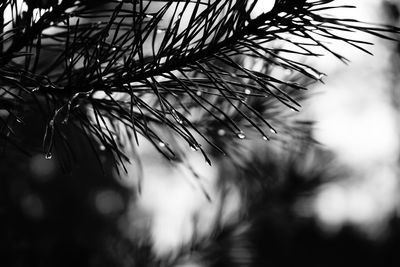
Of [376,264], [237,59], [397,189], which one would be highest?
[237,59]

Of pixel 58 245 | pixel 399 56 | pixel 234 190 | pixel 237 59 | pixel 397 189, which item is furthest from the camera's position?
pixel 397 189

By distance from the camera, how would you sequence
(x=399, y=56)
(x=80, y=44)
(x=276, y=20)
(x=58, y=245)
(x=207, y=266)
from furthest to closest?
(x=399, y=56) < (x=58, y=245) < (x=207, y=266) < (x=80, y=44) < (x=276, y=20)

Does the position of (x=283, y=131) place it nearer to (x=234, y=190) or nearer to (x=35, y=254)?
(x=234, y=190)

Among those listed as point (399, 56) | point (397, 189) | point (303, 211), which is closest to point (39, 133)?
point (303, 211)

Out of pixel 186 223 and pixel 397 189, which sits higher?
pixel 186 223

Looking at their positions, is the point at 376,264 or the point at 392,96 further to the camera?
the point at 376,264

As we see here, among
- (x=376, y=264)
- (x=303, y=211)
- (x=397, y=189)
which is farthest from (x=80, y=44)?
(x=376, y=264)
